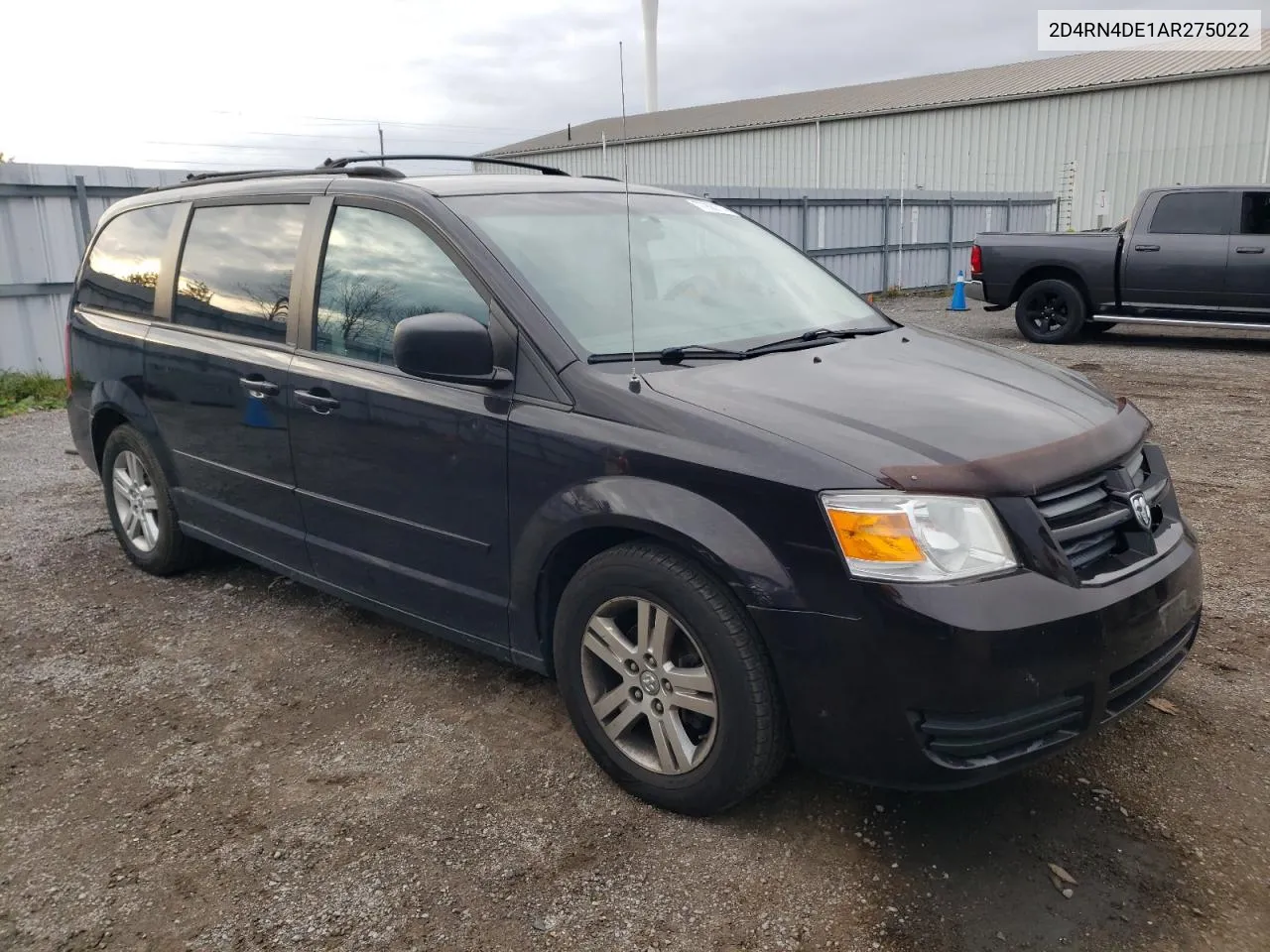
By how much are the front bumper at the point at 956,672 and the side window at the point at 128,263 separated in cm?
345

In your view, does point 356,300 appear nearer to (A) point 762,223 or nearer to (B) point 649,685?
(B) point 649,685

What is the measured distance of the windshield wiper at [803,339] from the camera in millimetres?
3132

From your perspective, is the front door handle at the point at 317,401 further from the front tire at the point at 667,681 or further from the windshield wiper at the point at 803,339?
the windshield wiper at the point at 803,339

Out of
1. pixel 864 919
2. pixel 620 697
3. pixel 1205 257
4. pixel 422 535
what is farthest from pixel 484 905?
pixel 1205 257

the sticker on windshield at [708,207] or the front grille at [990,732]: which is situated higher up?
the sticker on windshield at [708,207]

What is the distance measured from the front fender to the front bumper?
0.29ft

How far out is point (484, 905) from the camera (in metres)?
2.44

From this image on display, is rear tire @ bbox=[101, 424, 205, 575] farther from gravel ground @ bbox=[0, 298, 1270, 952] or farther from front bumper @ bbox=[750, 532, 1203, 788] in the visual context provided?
front bumper @ bbox=[750, 532, 1203, 788]

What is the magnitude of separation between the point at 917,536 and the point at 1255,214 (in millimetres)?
11113

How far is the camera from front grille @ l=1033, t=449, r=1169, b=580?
95.7 inches

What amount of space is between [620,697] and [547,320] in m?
1.11

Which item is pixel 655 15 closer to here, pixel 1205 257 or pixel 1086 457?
pixel 1205 257

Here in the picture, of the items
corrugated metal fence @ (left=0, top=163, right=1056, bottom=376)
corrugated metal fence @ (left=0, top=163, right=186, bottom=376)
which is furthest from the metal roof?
corrugated metal fence @ (left=0, top=163, right=186, bottom=376)

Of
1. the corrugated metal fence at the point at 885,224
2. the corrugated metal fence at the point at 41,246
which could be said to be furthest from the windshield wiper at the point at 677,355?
the corrugated metal fence at the point at 885,224
